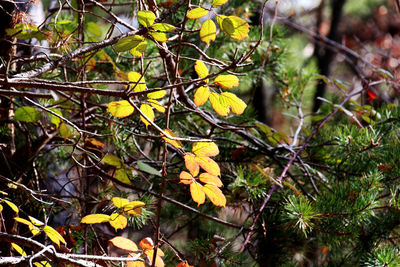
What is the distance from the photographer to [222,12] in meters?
1.25

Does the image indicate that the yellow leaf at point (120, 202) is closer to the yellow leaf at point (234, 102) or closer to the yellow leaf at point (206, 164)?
the yellow leaf at point (206, 164)

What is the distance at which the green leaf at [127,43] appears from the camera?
0.58 m

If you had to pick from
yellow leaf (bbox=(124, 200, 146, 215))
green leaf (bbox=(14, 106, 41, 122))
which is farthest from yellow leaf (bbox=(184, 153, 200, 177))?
green leaf (bbox=(14, 106, 41, 122))

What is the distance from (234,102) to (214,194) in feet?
0.55

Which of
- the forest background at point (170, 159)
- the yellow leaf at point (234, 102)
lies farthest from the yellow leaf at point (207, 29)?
the yellow leaf at point (234, 102)

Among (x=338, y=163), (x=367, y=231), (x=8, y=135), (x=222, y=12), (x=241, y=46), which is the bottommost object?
(x=367, y=231)

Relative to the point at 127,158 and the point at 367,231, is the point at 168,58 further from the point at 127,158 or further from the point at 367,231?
the point at 367,231

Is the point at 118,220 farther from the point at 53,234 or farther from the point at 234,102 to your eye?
the point at 234,102

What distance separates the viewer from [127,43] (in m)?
0.59

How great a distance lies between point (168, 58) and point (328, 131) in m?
0.54

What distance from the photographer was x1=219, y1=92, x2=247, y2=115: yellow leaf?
2.19 ft

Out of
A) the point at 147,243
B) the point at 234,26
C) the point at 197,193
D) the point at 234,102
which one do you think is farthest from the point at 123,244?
the point at 234,26

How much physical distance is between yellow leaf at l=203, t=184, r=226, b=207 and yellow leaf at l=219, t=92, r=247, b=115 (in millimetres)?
140

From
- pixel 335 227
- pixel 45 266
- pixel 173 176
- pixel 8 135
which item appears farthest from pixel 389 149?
pixel 8 135
